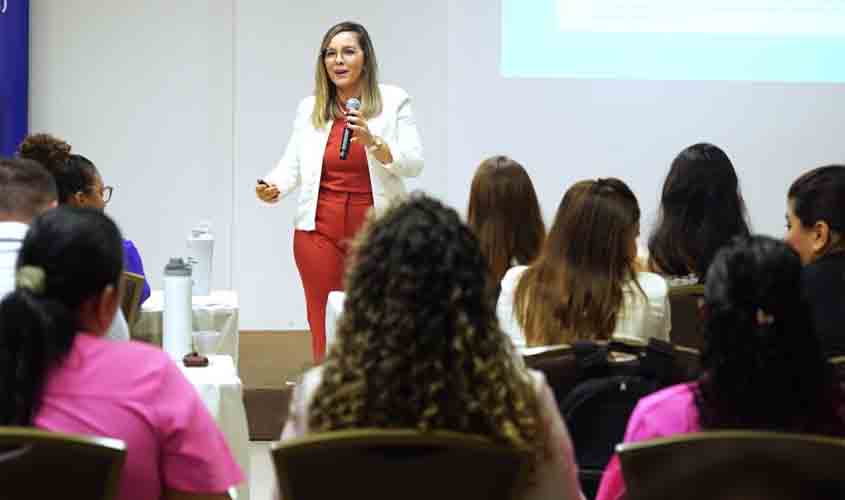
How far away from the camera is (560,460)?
73.6 inches

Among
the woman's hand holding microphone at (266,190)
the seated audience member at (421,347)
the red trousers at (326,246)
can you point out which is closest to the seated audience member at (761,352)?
the seated audience member at (421,347)

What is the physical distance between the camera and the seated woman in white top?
2.77m

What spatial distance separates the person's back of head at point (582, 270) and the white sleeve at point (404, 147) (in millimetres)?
1788

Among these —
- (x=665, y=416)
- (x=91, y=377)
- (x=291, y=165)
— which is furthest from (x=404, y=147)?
(x=91, y=377)

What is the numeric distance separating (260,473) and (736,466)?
2.95 meters

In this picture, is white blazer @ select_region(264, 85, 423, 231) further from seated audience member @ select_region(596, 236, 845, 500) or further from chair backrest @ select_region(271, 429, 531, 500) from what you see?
chair backrest @ select_region(271, 429, 531, 500)

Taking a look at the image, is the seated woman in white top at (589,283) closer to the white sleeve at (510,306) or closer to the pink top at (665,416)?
the white sleeve at (510,306)

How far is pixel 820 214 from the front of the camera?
3201mm

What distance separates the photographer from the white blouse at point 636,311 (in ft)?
9.49

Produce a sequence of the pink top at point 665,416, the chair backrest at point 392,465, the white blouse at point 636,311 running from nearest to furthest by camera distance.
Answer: the chair backrest at point 392,465 → the pink top at point 665,416 → the white blouse at point 636,311

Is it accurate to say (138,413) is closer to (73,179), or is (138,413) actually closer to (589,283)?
(589,283)

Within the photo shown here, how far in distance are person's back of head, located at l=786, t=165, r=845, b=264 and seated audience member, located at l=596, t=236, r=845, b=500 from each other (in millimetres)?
1319

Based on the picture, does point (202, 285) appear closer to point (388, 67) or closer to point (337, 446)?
point (337, 446)

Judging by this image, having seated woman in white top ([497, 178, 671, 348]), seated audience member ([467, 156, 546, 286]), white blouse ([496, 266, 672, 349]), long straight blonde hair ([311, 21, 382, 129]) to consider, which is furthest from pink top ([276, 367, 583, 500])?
long straight blonde hair ([311, 21, 382, 129])
